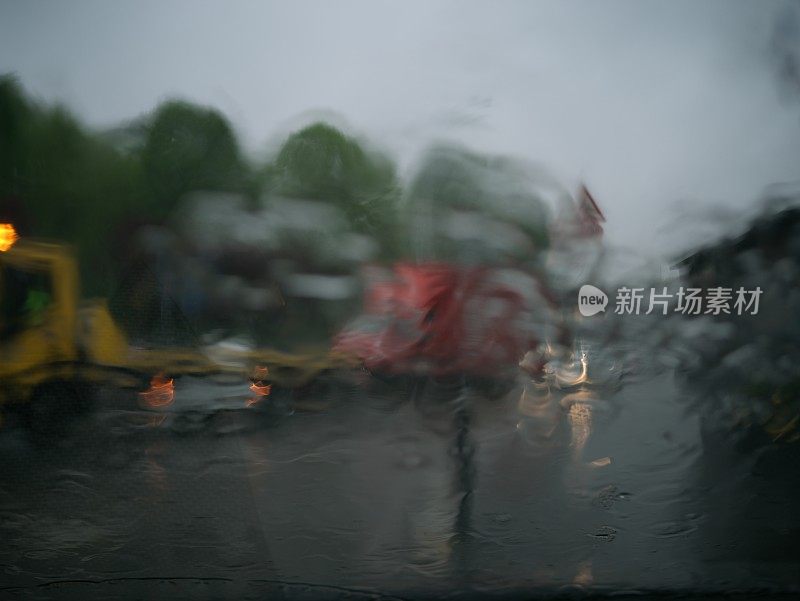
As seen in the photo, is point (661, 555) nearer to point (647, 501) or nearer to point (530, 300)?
point (647, 501)

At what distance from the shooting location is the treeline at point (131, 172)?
221 cm

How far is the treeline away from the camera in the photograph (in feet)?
7.25

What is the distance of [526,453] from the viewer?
255 centimetres

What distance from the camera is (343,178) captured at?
2410 mm

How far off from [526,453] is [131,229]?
152 centimetres

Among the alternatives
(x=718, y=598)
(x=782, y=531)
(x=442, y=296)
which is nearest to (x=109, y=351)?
(x=442, y=296)

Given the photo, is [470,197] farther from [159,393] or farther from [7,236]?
[7,236]

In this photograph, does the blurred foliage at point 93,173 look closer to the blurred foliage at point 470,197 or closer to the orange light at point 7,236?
the orange light at point 7,236
